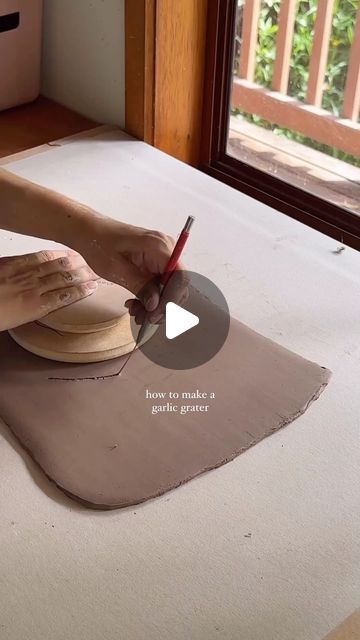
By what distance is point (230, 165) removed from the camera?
5.45ft

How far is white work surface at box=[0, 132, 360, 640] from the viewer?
30.1 inches

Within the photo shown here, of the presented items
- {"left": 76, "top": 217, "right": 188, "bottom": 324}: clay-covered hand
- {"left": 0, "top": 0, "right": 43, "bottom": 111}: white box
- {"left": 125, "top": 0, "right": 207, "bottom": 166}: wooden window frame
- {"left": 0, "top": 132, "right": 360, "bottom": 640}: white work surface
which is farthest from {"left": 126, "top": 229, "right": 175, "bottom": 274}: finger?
{"left": 0, "top": 0, "right": 43, "bottom": 111}: white box

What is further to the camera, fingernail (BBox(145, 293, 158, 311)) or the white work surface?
fingernail (BBox(145, 293, 158, 311))

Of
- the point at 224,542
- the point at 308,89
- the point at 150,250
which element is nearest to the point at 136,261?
the point at 150,250

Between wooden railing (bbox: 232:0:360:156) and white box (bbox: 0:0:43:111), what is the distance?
0.52 metres

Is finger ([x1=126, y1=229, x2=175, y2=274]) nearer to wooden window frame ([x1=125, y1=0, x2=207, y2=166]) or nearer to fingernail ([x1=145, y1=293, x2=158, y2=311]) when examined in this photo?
fingernail ([x1=145, y1=293, x2=158, y2=311])

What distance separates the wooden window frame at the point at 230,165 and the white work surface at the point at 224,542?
353 mm

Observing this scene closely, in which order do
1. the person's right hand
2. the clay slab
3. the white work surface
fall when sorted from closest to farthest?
the white work surface, the clay slab, the person's right hand

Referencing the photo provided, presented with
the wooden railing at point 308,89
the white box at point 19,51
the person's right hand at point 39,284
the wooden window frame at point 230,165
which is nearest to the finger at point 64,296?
the person's right hand at point 39,284

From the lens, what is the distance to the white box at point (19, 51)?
164 cm

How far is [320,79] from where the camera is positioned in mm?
2143

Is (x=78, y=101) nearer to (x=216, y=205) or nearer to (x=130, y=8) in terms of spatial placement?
(x=130, y=8)

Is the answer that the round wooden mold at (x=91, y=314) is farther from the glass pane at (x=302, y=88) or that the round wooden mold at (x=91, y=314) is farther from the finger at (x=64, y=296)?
the glass pane at (x=302, y=88)

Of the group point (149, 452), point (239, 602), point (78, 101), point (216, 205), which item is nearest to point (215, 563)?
point (239, 602)
